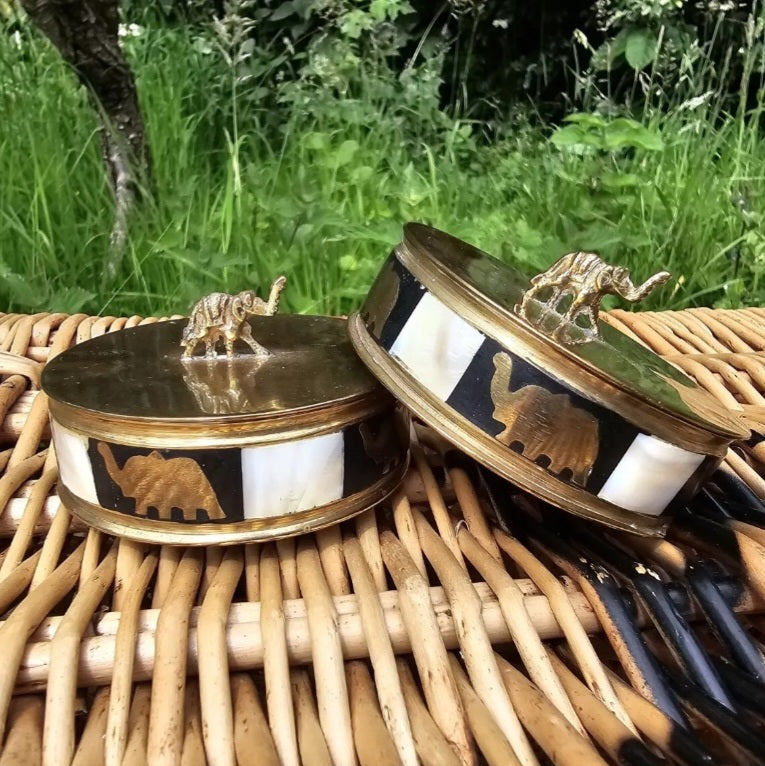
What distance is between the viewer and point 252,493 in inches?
18.1

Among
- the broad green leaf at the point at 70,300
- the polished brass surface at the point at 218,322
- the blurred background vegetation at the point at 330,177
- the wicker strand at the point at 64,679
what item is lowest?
the broad green leaf at the point at 70,300

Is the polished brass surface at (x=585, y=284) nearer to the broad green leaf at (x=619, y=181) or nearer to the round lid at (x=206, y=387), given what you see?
the round lid at (x=206, y=387)

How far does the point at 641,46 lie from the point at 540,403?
166 centimetres

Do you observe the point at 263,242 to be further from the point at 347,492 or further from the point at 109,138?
the point at 347,492

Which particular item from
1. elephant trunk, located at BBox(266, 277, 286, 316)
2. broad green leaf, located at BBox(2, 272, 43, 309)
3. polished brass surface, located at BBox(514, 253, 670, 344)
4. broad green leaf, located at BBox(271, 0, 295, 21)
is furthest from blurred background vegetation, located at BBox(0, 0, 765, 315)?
polished brass surface, located at BBox(514, 253, 670, 344)

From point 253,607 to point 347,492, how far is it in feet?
0.34

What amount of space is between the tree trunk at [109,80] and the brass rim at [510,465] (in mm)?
797

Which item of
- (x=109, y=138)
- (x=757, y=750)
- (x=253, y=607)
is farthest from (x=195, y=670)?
(x=109, y=138)

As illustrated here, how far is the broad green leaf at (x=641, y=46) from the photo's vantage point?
175 cm

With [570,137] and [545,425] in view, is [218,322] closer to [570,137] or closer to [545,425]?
[545,425]

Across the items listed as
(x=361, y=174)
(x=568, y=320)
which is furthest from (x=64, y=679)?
(x=361, y=174)

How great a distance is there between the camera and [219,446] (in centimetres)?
44

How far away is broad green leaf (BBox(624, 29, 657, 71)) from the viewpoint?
5.74 ft

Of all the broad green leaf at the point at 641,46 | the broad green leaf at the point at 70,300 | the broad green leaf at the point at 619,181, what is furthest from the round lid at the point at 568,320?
the broad green leaf at the point at 641,46
